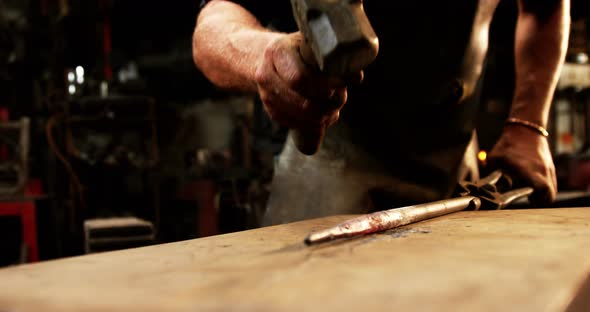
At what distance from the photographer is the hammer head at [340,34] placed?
2.00 ft

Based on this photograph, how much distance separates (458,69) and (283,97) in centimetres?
82

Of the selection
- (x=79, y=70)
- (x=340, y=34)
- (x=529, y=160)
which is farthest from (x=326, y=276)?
(x=79, y=70)

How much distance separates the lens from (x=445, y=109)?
1523mm

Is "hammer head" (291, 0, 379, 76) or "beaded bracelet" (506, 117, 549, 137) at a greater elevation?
"hammer head" (291, 0, 379, 76)

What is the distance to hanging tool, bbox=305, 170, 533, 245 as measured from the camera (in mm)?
711

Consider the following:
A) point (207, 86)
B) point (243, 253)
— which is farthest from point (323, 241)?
point (207, 86)

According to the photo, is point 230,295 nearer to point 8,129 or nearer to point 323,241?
point 323,241

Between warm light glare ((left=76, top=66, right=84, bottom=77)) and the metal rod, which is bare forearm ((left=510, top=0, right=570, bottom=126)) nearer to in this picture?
the metal rod

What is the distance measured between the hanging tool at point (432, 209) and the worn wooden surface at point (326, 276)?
2 centimetres

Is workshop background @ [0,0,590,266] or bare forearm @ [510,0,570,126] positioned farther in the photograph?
workshop background @ [0,0,590,266]

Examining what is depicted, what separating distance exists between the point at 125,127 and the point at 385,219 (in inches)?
182

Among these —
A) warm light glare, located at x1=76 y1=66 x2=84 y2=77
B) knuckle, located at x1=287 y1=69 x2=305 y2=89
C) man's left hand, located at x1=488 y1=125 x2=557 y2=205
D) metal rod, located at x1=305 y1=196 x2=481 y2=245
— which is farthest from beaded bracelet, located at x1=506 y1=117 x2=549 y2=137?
warm light glare, located at x1=76 y1=66 x2=84 y2=77

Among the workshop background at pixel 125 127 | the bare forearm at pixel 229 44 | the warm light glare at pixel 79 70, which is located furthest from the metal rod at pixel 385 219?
the warm light glare at pixel 79 70

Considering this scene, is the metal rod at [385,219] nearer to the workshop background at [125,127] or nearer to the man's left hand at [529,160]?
the man's left hand at [529,160]
